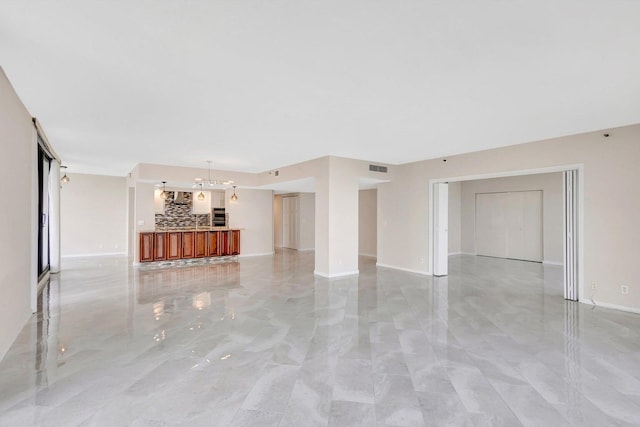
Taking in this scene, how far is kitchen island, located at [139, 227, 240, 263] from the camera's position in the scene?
26.9ft

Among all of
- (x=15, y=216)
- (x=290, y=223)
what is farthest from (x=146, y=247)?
(x=290, y=223)

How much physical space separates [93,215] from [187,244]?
13.8 feet

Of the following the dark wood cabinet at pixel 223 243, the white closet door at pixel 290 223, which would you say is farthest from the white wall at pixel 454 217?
the dark wood cabinet at pixel 223 243

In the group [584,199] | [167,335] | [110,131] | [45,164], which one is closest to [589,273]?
[584,199]

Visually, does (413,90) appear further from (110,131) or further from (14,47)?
(110,131)

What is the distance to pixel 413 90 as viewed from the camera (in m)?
3.22

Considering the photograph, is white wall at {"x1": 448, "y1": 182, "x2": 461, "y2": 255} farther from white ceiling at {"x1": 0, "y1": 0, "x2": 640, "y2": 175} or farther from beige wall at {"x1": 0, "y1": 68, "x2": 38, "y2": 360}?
beige wall at {"x1": 0, "y1": 68, "x2": 38, "y2": 360}

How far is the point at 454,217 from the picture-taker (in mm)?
10836

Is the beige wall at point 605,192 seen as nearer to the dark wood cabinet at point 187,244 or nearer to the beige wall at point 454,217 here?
the beige wall at point 454,217

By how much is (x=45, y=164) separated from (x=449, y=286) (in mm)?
8481

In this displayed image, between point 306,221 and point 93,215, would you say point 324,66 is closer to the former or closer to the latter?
point 306,221

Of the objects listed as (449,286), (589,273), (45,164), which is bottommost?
(449,286)

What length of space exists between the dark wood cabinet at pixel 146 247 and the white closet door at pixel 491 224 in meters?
10.0

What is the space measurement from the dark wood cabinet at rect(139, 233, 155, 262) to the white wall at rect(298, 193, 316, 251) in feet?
17.1
